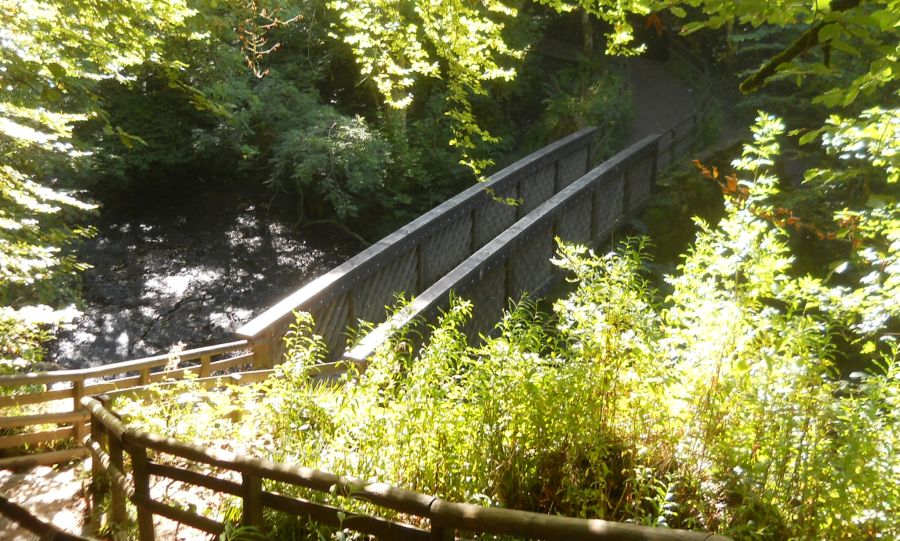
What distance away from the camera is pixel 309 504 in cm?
305

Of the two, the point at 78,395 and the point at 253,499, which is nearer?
the point at 253,499

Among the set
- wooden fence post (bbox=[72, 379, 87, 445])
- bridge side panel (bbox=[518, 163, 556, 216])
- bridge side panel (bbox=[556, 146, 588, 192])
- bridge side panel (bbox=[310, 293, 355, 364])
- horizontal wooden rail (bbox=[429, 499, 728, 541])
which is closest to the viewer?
horizontal wooden rail (bbox=[429, 499, 728, 541])

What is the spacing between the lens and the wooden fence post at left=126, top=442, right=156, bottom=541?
375 centimetres

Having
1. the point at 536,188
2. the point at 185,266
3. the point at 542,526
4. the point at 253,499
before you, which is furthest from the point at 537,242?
the point at 542,526

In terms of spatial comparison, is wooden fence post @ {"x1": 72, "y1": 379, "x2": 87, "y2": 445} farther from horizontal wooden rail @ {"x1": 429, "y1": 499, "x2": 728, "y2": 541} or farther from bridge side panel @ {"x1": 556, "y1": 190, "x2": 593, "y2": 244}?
bridge side panel @ {"x1": 556, "y1": 190, "x2": 593, "y2": 244}

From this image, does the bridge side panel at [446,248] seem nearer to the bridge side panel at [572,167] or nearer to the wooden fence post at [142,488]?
the bridge side panel at [572,167]

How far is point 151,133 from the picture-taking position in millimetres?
15945

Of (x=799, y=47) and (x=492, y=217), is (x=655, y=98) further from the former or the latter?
(x=799, y=47)

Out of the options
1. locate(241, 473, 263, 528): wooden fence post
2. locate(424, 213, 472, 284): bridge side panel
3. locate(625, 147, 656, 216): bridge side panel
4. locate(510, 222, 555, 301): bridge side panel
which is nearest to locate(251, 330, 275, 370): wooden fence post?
locate(424, 213, 472, 284): bridge side panel

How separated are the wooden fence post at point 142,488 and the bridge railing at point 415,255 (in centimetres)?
238

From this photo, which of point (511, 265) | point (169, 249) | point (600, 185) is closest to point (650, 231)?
point (600, 185)

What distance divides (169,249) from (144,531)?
41.3ft

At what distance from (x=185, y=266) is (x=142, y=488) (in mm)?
11907

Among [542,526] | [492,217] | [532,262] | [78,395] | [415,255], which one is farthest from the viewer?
[492,217]
